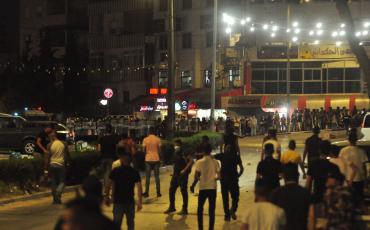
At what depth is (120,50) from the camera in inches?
2564

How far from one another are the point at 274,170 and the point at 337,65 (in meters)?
46.8

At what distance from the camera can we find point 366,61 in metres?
16.8

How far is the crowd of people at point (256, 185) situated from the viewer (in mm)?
7102

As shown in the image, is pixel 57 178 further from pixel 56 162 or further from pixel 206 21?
Answer: pixel 206 21

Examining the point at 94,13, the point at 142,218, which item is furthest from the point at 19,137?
the point at 94,13

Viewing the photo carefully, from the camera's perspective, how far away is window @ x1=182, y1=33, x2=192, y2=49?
198 feet

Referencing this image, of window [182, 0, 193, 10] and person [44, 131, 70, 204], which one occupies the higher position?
window [182, 0, 193, 10]

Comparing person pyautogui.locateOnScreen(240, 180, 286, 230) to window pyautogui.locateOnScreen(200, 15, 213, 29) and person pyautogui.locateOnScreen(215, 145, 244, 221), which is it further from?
window pyautogui.locateOnScreen(200, 15, 213, 29)

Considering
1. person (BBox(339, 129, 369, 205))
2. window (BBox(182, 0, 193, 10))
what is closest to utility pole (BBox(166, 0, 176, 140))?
person (BBox(339, 129, 369, 205))

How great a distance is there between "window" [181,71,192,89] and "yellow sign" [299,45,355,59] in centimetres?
988

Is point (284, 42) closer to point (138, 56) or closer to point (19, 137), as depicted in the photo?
point (138, 56)

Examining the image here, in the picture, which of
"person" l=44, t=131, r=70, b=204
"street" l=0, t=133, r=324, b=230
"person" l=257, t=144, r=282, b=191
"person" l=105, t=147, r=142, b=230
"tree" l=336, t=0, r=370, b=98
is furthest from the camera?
"tree" l=336, t=0, r=370, b=98

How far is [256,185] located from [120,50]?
5838 centimetres

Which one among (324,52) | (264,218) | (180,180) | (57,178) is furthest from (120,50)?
(264,218)
